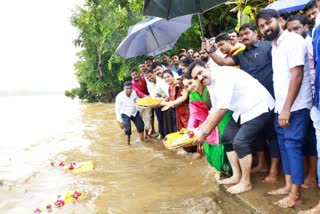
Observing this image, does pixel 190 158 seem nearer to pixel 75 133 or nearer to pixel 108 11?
pixel 75 133

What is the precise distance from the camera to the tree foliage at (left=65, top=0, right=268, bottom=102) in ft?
37.8

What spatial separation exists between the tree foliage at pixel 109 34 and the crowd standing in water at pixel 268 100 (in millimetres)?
3984

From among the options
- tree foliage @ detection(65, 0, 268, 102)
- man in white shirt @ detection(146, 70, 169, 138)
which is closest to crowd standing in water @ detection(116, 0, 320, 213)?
man in white shirt @ detection(146, 70, 169, 138)

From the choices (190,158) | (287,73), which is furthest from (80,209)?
(287,73)

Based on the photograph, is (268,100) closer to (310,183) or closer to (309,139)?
(309,139)

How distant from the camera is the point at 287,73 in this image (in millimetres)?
3020

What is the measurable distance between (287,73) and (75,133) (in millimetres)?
8353

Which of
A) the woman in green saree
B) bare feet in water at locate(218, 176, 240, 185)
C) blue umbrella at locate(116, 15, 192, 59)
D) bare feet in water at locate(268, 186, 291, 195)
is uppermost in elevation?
blue umbrella at locate(116, 15, 192, 59)

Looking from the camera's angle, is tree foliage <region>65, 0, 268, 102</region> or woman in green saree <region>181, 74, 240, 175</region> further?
tree foliage <region>65, 0, 268, 102</region>

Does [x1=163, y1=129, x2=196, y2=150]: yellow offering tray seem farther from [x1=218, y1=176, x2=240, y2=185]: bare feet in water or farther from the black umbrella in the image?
the black umbrella

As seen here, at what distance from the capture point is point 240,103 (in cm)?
354

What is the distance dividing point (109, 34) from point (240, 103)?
12.0 m

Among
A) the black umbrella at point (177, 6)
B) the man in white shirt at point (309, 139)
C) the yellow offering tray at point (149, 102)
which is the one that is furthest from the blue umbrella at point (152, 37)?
the man in white shirt at point (309, 139)

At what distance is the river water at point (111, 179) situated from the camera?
4.00 metres
